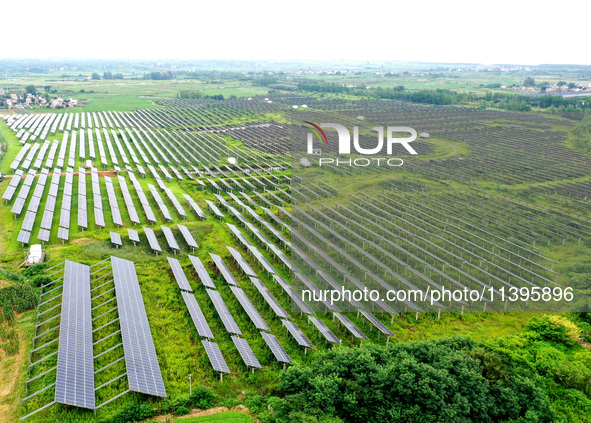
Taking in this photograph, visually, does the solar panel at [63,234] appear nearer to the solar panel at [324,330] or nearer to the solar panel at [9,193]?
the solar panel at [9,193]

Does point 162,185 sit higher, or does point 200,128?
point 200,128

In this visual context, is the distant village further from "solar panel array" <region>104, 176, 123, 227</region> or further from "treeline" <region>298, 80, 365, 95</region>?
"solar panel array" <region>104, 176, 123, 227</region>

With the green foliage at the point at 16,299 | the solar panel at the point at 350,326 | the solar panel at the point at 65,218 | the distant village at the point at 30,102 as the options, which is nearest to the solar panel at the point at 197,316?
the solar panel at the point at 350,326

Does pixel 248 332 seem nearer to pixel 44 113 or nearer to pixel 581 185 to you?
pixel 581 185

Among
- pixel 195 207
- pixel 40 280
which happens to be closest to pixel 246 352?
pixel 40 280

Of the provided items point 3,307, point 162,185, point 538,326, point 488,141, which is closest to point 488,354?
point 538,326

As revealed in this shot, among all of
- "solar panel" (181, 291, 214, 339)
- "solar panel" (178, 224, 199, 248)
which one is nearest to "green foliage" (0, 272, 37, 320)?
"solar panel" (181, 291, 214, 339)
